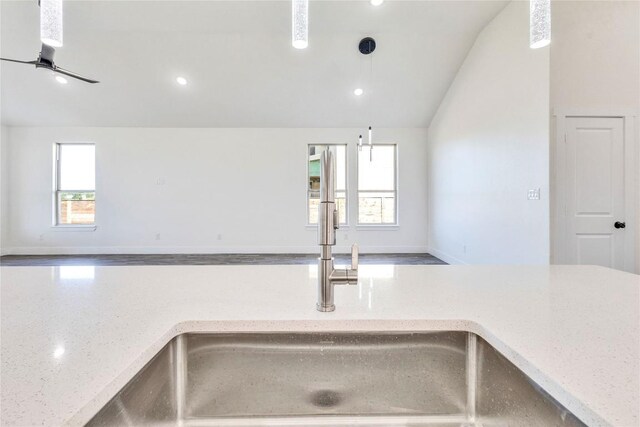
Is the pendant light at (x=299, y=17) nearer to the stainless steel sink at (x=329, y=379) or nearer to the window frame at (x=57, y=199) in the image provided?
the stainless steel sink at (x=329, y=379)

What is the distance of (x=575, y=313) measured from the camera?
67cm

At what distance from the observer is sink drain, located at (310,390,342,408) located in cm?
64

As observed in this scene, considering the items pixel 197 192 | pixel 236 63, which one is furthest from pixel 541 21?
pixel 197 192

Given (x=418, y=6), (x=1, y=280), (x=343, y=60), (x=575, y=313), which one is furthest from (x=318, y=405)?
(x=343, y=60)

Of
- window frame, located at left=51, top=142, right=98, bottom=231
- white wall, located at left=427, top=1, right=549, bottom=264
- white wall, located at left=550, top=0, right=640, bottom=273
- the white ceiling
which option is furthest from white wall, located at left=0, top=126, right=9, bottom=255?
white wall, located at left=550, top=0, right=640, bottom=273

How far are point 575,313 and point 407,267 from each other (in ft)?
1.88

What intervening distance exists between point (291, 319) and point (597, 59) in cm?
412

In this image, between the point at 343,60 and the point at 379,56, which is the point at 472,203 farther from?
the point at 343,60

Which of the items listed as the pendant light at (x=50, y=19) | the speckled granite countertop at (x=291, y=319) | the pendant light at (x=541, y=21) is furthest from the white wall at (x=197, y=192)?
the speckled granite countertop at (x=291, y=319)

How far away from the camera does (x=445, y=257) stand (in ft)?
18.0

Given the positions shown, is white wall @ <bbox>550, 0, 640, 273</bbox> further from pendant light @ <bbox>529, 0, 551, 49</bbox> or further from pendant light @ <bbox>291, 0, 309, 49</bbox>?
pendant light @ <bbox>291, 0, 309, 49</bbox>

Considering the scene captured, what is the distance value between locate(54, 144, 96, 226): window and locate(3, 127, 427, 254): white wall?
0.16 m

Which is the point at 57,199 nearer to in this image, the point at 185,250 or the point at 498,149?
the point at 185,250

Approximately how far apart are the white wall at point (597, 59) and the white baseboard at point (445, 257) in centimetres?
199
